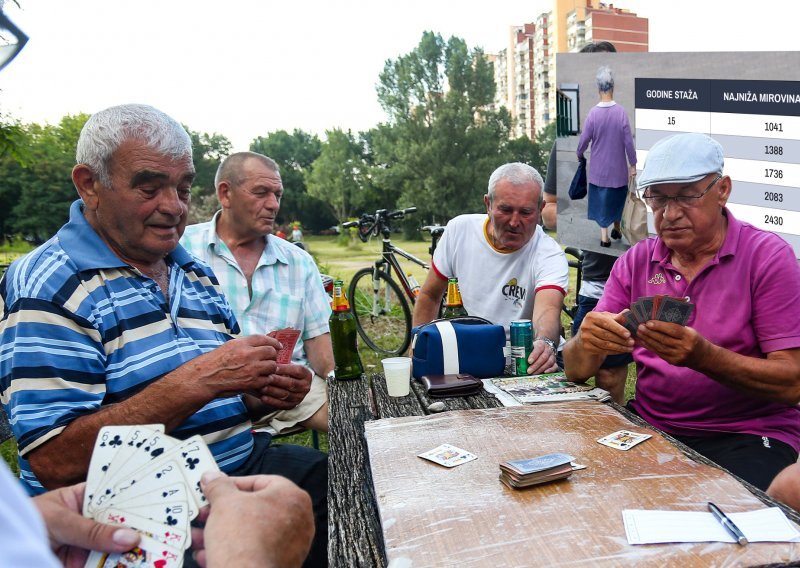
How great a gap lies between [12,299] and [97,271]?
229 mm

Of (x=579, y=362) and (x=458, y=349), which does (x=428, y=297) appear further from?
(x=579, y=362)

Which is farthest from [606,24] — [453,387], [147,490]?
[147,490]

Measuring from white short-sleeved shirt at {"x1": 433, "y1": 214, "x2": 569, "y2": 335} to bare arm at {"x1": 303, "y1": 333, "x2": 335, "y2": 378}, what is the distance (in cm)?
86

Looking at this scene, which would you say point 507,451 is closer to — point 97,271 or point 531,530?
point 531,530

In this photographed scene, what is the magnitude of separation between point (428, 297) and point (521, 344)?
125cm

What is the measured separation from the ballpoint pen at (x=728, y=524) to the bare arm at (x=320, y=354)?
7.07 ft

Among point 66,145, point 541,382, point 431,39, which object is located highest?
point 431,39

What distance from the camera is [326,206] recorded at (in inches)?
1500

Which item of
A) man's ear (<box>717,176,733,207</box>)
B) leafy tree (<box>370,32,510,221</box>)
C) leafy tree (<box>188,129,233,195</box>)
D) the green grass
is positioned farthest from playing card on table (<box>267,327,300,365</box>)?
leafy tree (<box>188,129,233,195</box>)

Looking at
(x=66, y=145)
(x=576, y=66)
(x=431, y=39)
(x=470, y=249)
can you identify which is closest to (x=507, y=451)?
(x=470, y=249)

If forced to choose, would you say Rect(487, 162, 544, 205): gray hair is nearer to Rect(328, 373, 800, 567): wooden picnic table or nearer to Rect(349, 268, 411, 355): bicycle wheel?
Rect(328, 373, 800, 567): wooden picnic table

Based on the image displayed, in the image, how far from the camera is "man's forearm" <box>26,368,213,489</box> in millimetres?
1522

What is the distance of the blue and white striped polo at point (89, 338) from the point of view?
5.02 ft

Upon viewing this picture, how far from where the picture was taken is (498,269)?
3.32m
